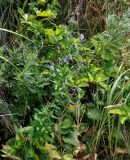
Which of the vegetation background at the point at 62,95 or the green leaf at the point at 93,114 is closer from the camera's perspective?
the vegetation background at the point at 62,95

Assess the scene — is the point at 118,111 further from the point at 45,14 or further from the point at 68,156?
the point at 45,14

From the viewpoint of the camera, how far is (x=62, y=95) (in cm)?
190

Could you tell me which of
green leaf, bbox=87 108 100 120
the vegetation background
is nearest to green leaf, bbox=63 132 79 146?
the vegetation background

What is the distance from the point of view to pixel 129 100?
2088 millimetres

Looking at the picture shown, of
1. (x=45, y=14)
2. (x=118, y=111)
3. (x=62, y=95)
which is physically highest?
(x=45, y=14)

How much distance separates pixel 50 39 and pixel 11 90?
0.36 m

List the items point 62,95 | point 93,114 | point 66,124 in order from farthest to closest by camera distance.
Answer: point 93,114, point 66,124, point 62,95

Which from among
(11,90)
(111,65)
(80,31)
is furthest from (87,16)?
(11,90)

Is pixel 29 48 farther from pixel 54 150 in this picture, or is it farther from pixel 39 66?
pixel 54 150

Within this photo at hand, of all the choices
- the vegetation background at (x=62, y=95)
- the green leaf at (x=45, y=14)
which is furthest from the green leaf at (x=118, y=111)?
the green leaf at (x=45, y=14)

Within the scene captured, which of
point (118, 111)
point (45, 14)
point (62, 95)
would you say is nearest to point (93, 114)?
point (118, 111)

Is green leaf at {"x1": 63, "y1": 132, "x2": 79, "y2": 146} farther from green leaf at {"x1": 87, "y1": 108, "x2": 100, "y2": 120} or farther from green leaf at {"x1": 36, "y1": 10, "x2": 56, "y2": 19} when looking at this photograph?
green leaf at {"x1": 36, "y1": 10, "x2": 56, "y2": 19}

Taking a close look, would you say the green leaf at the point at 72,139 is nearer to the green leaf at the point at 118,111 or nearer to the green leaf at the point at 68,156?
the green leaf at the point at 68,156

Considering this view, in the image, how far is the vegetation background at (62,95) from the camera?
1859 millimetres
